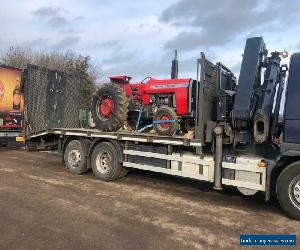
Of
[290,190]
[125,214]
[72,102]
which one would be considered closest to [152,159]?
[125,214]

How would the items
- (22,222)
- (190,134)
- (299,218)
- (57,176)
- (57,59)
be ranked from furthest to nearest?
(57,59) < (57,176) < (190,134) < (299,218) < (22,222)

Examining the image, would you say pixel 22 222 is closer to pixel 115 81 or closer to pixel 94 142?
pixel 94 142

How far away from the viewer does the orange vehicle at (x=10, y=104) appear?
1514 centimetres

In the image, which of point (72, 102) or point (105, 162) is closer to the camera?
point (105, 162)

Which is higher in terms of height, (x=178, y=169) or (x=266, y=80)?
(x=266, y=80)

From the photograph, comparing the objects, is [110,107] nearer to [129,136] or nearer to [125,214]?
[129,136]

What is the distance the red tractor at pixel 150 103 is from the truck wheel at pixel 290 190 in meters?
3.01

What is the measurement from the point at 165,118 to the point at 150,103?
1.22 metres

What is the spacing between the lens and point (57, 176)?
10383 mm

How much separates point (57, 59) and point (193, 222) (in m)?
37.4

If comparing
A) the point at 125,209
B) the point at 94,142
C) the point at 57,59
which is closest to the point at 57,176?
the point at 94,142

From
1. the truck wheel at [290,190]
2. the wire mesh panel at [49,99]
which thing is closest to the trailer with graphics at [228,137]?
the truck wheel at [290,190]

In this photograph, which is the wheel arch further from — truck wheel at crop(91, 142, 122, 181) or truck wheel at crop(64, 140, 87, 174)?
truck wheel at crop(64, 140, 87, 174)

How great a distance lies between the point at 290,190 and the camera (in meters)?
6.80
